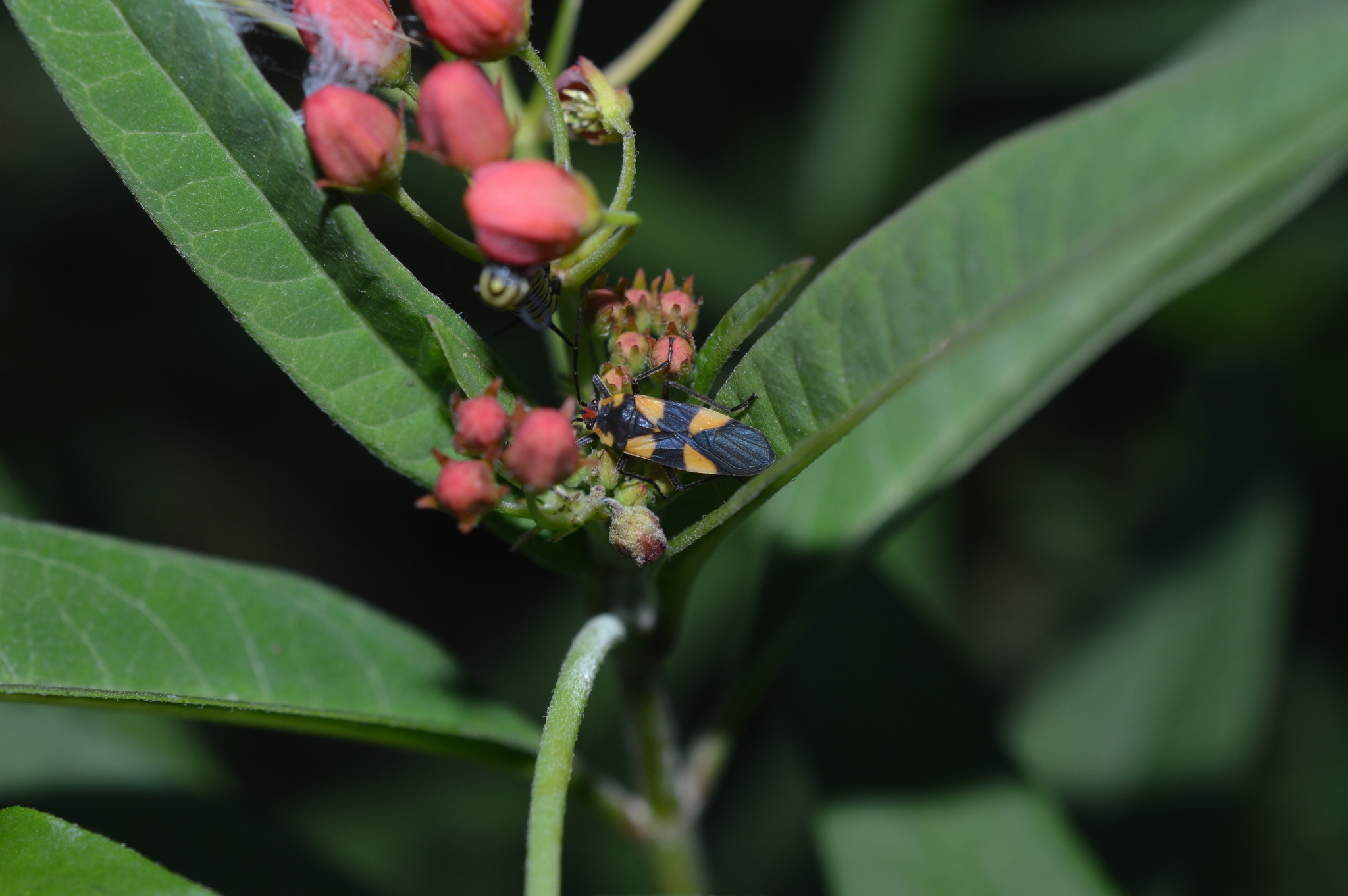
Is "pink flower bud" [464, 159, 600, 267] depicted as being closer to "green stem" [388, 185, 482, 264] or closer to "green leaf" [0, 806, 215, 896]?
"green stem" [388, 185, 482, 264]

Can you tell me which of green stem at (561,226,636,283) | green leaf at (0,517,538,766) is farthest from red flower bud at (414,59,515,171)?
green leaf at (0,517,538,766)

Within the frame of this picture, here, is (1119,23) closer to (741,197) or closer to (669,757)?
(741,197)

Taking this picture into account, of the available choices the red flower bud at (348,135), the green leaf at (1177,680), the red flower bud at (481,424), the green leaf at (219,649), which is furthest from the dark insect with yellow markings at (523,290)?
the green leaf at (1177,680)

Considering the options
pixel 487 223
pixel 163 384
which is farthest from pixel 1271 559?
pixel 163 384

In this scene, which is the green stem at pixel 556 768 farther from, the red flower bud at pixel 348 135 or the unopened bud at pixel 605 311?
the red flower bud at pixel 348 135

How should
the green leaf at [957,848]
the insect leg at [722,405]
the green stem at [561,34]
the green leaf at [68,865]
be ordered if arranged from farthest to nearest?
the green leaf at [957,848] < the green stem at [561,34] < the insect leg at [722,405] < the green leaf at [68,865]

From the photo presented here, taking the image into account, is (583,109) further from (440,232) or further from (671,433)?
(671,433)

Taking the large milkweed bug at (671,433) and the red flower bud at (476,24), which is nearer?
the red flower bud at (476,24)
